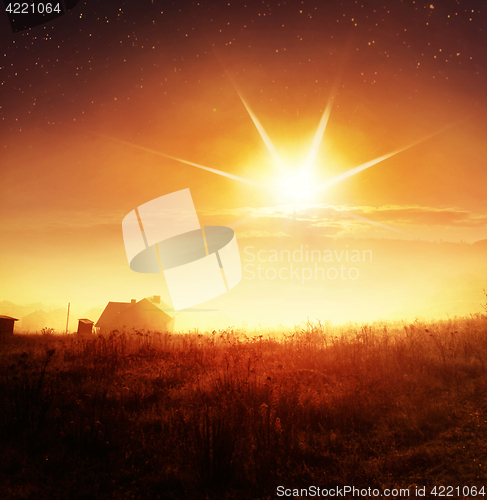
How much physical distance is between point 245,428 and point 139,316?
27.1 metres

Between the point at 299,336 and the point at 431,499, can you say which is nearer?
the point at 431,499

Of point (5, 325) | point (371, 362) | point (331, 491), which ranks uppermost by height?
point (5, 325)

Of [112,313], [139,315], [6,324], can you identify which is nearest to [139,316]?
[139,315]

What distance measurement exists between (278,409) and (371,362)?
343cm

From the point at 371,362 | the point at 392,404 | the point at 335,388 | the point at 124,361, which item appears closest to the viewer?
the point at 392,404

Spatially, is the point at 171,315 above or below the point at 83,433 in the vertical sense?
above

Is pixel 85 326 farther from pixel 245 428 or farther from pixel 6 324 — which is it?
pixel 245 428

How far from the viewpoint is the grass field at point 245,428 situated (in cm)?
371

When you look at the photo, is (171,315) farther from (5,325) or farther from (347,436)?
(347,436)

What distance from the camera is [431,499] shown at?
11.1ft

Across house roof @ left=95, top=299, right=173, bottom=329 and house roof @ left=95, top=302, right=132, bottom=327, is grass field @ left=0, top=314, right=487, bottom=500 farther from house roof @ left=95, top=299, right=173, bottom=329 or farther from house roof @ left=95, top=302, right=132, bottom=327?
house roof @ left=95, top=302, right=132, bottom=327

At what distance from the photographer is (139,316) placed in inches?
1176

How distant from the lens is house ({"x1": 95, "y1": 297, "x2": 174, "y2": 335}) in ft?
97.6

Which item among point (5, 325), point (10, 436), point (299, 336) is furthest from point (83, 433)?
point (5, 325)
